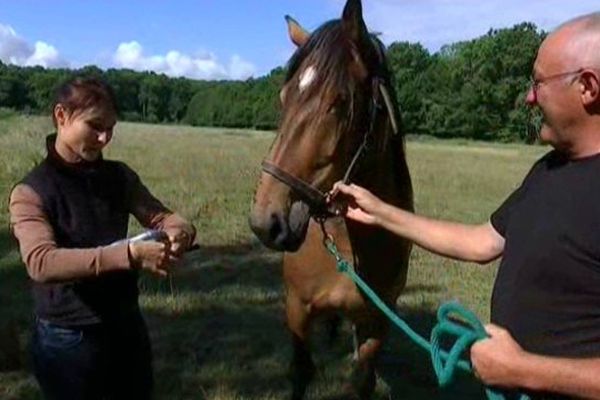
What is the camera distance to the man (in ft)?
7.30

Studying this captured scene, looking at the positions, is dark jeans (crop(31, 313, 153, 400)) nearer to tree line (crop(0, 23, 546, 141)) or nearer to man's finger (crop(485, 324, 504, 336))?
man's finger (crop(485, 324, 504, 336))

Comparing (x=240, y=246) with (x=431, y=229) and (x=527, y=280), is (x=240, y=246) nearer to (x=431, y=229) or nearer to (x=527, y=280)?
(x=431, y=229)

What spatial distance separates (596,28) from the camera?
2273mm

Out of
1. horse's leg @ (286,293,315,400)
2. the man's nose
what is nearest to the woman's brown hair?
the man's nose

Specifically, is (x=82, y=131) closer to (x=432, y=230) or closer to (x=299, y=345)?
(x=432, y=230)

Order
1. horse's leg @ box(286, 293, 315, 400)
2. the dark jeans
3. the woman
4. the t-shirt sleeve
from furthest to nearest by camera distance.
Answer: horse's leg @ box(286, 293, 315, 400), the dark jeans, the woman, the t-shirt sleeve

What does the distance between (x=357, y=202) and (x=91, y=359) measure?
1.23 m

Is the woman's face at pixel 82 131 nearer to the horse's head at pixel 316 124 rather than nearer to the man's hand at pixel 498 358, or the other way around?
the horse's head at pixel 316 124

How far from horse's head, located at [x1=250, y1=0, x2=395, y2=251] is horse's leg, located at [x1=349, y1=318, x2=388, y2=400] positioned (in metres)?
1.54

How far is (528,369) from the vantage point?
2195 mm

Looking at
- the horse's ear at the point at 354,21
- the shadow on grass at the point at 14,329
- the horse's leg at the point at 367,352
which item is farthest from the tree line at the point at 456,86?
the horse's ear at the point at 354,21

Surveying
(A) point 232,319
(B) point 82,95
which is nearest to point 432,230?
(B) point 82,95

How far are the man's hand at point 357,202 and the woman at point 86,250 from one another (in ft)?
2.15

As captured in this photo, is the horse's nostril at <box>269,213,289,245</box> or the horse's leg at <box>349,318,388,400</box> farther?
the horse's leg at <box>349,318,388,400</box>
